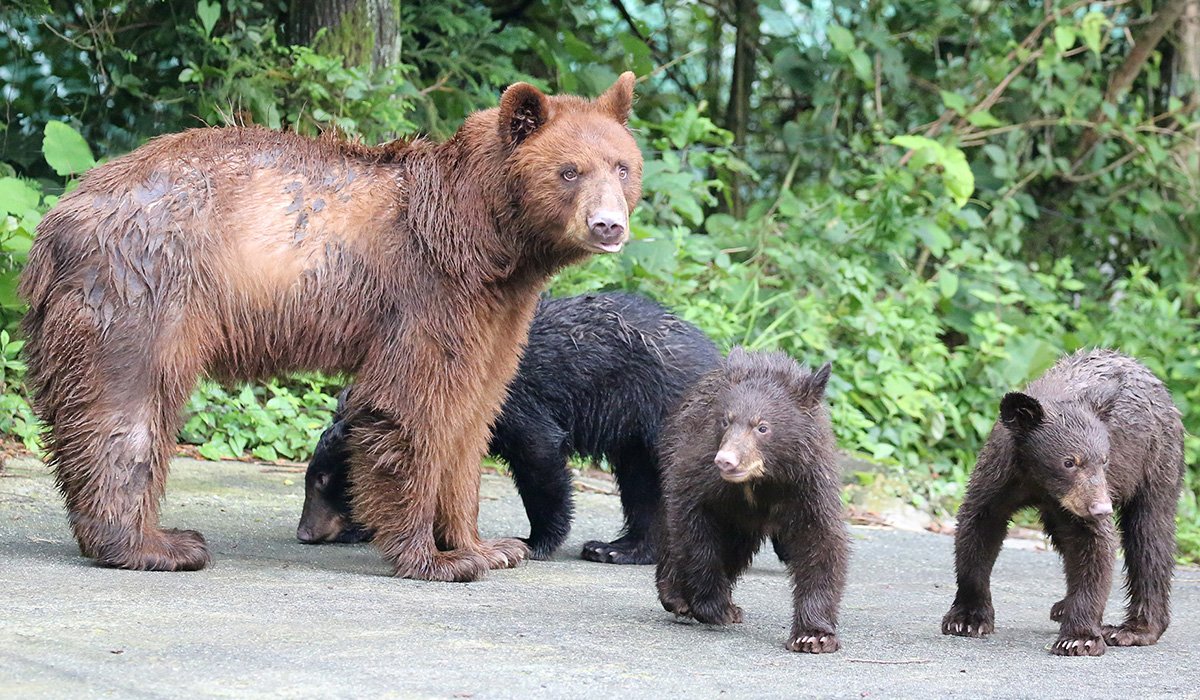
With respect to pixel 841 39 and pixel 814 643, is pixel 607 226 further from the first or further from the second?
pixel 841 39

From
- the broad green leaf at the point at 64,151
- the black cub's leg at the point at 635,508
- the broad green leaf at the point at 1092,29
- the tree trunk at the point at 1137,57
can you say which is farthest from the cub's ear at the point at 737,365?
the tree trunk at the point at 1137,57

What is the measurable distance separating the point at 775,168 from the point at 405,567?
850cm

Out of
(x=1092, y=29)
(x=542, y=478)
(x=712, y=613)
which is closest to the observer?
(x=712, y=613)

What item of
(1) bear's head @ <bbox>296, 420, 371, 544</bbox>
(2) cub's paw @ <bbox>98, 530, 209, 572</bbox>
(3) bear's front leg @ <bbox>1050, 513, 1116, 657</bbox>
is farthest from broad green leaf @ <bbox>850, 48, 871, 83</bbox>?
(2) cub's paw @ <bbox>98, 530, 209, 572</bbox>

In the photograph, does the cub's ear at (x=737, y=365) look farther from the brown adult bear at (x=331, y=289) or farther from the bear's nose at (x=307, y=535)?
the bear's nose at (x=307, y=535)

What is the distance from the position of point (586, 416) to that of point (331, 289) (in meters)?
1.51

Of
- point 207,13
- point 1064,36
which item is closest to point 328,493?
point 207,13

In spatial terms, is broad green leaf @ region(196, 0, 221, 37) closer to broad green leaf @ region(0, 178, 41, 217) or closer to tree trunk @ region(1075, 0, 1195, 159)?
broad green leaf @ region(0, 178, 41, 217)

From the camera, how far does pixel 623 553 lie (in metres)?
6.25

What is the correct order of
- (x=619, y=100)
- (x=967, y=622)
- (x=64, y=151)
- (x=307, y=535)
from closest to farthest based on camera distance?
(x=967, y=622), (x=619, y=100), (x=307, y=535), (x=64, y=151)

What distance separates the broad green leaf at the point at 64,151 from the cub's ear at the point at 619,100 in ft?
9.99

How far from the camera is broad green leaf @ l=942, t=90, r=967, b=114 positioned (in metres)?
11.2

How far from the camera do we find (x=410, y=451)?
533 cm

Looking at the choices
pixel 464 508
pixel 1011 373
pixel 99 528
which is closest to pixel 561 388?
pixel 464 508
